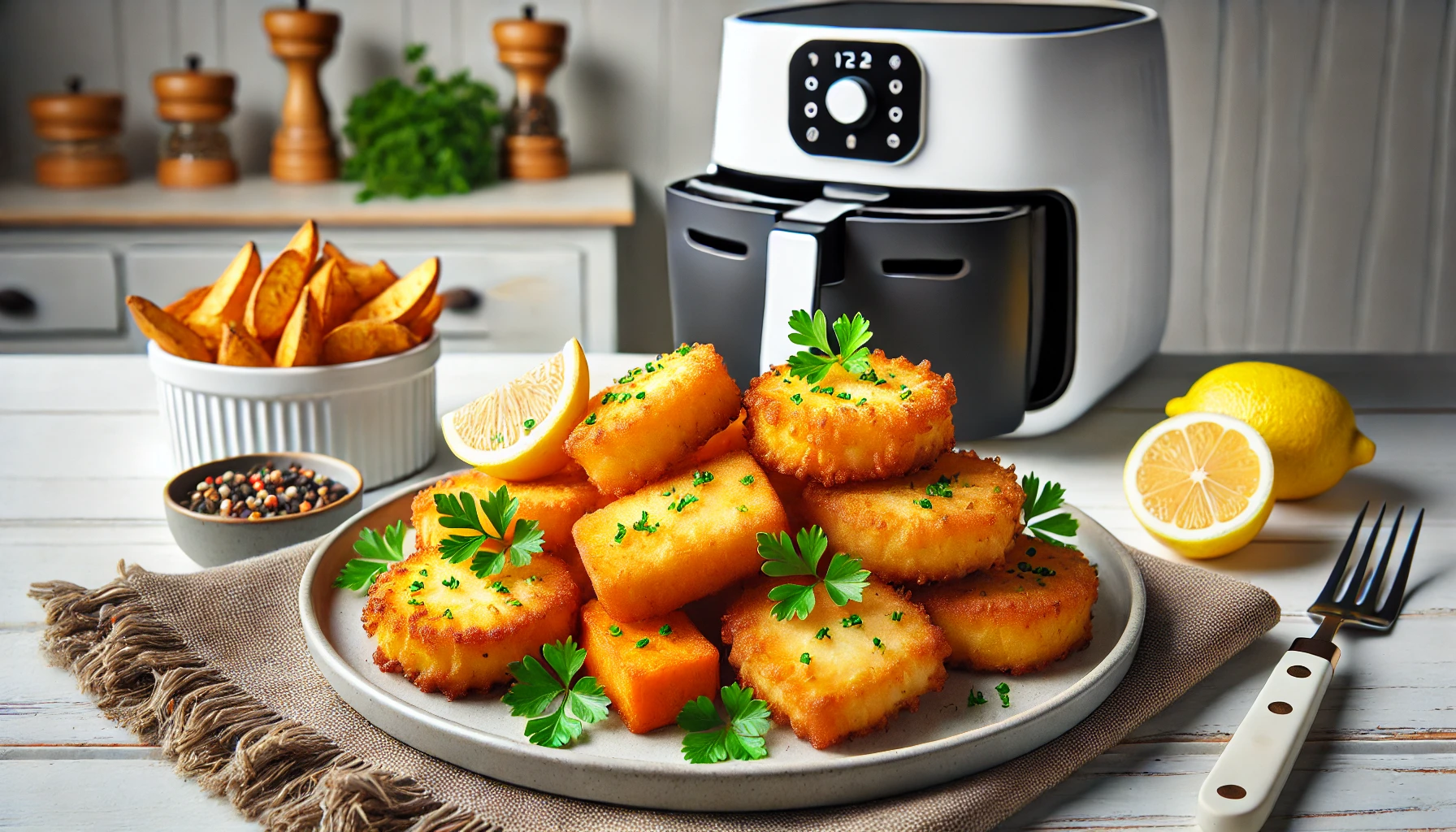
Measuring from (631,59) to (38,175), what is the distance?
1421 mm

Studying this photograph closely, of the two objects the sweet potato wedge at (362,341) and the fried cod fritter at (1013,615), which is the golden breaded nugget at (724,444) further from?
the sweet potato wedge at (362,341)

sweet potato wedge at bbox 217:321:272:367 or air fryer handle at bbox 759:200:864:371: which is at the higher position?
air fryer handle at bbox 759:200:864:371

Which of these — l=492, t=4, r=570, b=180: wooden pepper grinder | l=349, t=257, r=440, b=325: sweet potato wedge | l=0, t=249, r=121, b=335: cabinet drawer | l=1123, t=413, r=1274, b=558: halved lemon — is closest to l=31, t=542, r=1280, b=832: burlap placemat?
l=1123, t=413, r=1274, b=558: halved lemon

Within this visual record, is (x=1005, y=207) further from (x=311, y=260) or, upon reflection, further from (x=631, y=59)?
(x=631, y=59)

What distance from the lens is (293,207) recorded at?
251 centimetres

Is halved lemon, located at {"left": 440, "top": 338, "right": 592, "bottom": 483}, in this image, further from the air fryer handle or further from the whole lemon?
the whole lemon

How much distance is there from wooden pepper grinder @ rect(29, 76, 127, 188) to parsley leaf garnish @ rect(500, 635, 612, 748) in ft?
7.81

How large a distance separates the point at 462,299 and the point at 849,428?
5.86ft

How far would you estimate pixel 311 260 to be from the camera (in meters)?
1.28

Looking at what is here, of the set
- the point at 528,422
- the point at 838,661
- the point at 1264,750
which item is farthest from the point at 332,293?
the point at 1264,750

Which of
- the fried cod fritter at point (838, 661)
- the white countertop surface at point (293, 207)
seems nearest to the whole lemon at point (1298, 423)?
the fried cod fritter at point (838, 661)

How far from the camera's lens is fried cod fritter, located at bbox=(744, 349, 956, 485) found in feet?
→ 2.81

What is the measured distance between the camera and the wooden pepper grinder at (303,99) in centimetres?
264

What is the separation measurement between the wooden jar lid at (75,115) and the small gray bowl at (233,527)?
1886 millimetres
